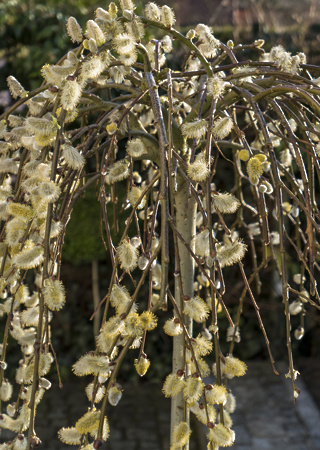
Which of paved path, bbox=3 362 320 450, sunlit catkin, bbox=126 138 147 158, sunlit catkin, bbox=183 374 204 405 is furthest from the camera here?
paved path, bbox=3 362 320 450

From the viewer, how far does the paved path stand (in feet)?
8.41

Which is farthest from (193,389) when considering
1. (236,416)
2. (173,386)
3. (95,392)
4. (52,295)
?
(236,416)

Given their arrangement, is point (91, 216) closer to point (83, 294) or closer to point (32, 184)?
point (83, 294)

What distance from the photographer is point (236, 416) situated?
2707 mm

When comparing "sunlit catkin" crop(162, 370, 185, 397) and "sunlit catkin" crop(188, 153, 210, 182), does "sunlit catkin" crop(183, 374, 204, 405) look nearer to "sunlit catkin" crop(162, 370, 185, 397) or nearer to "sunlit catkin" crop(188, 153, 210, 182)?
"sunlit catkin" crop(162, 370, 185, 397)

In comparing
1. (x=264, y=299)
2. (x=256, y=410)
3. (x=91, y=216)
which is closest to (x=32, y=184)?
(x=91, y=216)

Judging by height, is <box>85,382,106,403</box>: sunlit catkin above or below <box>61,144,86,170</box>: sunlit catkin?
below

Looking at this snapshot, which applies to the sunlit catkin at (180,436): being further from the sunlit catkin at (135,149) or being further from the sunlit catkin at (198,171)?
the sunlit catkin at (135,149)

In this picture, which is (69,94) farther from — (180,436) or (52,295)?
(180,436)

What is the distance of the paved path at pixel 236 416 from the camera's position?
2.56 metres

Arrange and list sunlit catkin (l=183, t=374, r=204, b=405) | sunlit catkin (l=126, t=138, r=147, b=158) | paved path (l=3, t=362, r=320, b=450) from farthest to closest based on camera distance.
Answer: paved path (l=3, t=362, r=320, b=450)
sunlit catkin (l=126, t=138, r=147, b=158)
sunlit catkin (l=183, t=374, r=204, b=405)

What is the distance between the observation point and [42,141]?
3.03ft

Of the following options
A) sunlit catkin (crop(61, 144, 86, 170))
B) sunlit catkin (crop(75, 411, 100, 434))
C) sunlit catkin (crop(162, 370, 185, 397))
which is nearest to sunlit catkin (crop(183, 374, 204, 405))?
sunlit catkin (crop(162, 370, 185, 397))

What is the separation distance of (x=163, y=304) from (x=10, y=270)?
41 cm
